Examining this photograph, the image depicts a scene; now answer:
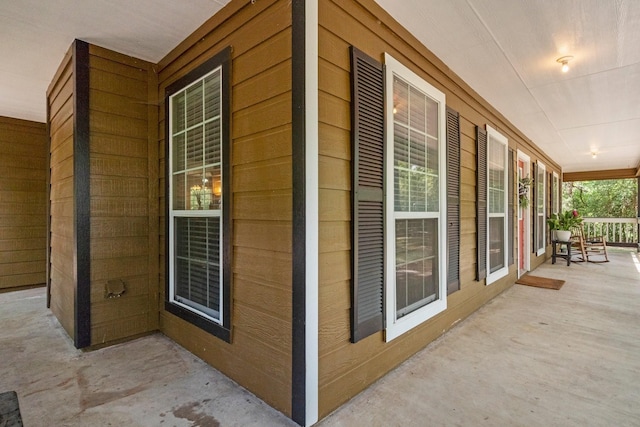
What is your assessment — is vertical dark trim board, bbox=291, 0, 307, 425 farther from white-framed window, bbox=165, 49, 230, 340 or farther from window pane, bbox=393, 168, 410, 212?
window pane, bbox=393, 168, 410, 212

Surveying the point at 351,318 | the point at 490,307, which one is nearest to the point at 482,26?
the point at 351,318

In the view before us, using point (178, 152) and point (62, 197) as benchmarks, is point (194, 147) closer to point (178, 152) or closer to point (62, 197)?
point (178, 152)

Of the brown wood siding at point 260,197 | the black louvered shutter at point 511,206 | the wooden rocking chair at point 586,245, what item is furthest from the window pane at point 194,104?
the wooden rocking chair at point 586,245

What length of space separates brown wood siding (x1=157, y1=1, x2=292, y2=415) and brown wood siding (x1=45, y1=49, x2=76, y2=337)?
5.04 ft

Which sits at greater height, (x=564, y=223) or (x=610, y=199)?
(x=610, y=199)

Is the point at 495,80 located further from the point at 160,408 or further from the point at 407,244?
the point at 160,408

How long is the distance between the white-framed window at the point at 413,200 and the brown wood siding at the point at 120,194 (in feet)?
7.08

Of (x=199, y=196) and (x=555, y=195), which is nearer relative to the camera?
(x=199, y=196)

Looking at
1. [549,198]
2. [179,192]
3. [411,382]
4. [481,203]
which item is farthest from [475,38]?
[549,198]

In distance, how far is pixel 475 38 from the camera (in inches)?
96.3

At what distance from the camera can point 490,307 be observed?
3.74m

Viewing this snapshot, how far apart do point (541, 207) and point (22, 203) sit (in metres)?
9.45

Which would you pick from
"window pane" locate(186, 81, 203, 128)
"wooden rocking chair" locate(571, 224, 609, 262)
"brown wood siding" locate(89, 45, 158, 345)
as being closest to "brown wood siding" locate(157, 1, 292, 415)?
"window pane" locate(186, 81, 203, 128)

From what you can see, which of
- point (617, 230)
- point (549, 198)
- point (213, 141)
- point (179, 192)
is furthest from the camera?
point (617, 230)
